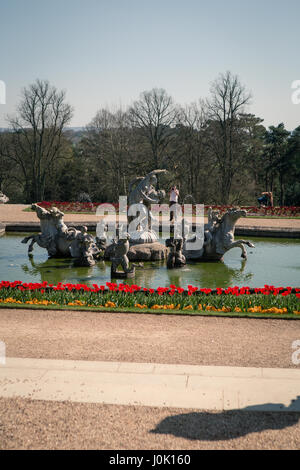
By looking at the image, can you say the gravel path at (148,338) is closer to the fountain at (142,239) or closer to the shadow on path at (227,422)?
the shadow on path at (227,422)

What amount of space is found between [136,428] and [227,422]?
3.45 feet

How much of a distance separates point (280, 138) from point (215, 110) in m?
7.67

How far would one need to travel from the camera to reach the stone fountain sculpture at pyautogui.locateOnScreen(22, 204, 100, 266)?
15.4 metres

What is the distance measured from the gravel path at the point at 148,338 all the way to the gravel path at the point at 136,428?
1529 millimetres

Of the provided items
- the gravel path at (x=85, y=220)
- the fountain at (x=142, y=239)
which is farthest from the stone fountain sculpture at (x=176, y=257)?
the gravel path at (x=85, y=220)

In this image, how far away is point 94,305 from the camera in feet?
33.1

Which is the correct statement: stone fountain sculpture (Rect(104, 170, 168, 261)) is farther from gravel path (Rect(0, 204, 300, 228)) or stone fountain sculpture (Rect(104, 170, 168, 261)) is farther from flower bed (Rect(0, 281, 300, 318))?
gravel path (Rect(0, 204, 300, 228))

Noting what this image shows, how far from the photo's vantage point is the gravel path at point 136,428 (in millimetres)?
5070

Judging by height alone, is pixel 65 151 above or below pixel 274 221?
above

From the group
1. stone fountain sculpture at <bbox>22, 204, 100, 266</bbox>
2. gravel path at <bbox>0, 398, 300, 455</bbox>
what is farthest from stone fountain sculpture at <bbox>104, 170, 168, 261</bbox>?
gravel path at <bbox>0, 398, 300, 455</bbox>

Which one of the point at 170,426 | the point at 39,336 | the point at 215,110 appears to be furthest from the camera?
the point at 215,110

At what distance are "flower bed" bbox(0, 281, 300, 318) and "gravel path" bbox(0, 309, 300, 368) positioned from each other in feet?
1.48

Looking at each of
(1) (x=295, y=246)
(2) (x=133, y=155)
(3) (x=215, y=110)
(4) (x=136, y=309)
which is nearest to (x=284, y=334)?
(4) (x=136, y=309)
